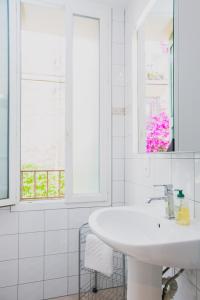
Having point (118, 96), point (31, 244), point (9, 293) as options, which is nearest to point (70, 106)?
point (118, 96)

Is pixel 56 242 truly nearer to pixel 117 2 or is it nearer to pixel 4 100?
pixel 4 100

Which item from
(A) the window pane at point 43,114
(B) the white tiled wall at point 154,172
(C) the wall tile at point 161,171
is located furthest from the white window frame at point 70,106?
(A) the window pane at point 43,114

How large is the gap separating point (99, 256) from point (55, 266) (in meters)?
0.48

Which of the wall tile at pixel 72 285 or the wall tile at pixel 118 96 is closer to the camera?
the wall tile at pixel 72 285

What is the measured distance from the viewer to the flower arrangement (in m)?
1.38

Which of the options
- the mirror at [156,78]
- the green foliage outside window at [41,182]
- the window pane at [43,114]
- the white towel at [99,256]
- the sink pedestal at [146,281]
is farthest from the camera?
the green foliage outside window at [41,182]

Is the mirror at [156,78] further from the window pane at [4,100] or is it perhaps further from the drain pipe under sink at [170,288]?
the window pane at [4,100]

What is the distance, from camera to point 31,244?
1.81 meters

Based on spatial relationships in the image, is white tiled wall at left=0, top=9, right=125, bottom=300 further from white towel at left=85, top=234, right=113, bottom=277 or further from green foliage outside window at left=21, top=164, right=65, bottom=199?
green foliage outside window at left=21, top=164, right=65, bottom=199

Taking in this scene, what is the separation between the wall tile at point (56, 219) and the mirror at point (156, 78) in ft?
2.65

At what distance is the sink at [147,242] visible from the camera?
2.62 ft

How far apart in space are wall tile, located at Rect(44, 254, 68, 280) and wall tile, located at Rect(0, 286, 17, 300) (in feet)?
0.80

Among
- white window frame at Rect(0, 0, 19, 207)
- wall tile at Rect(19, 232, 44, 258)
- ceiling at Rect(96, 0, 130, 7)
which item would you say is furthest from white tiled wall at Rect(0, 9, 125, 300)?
ceiling at Rect(96, 0, 130, 7)

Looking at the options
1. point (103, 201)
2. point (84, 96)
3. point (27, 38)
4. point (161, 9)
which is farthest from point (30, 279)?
point (27, 38)
